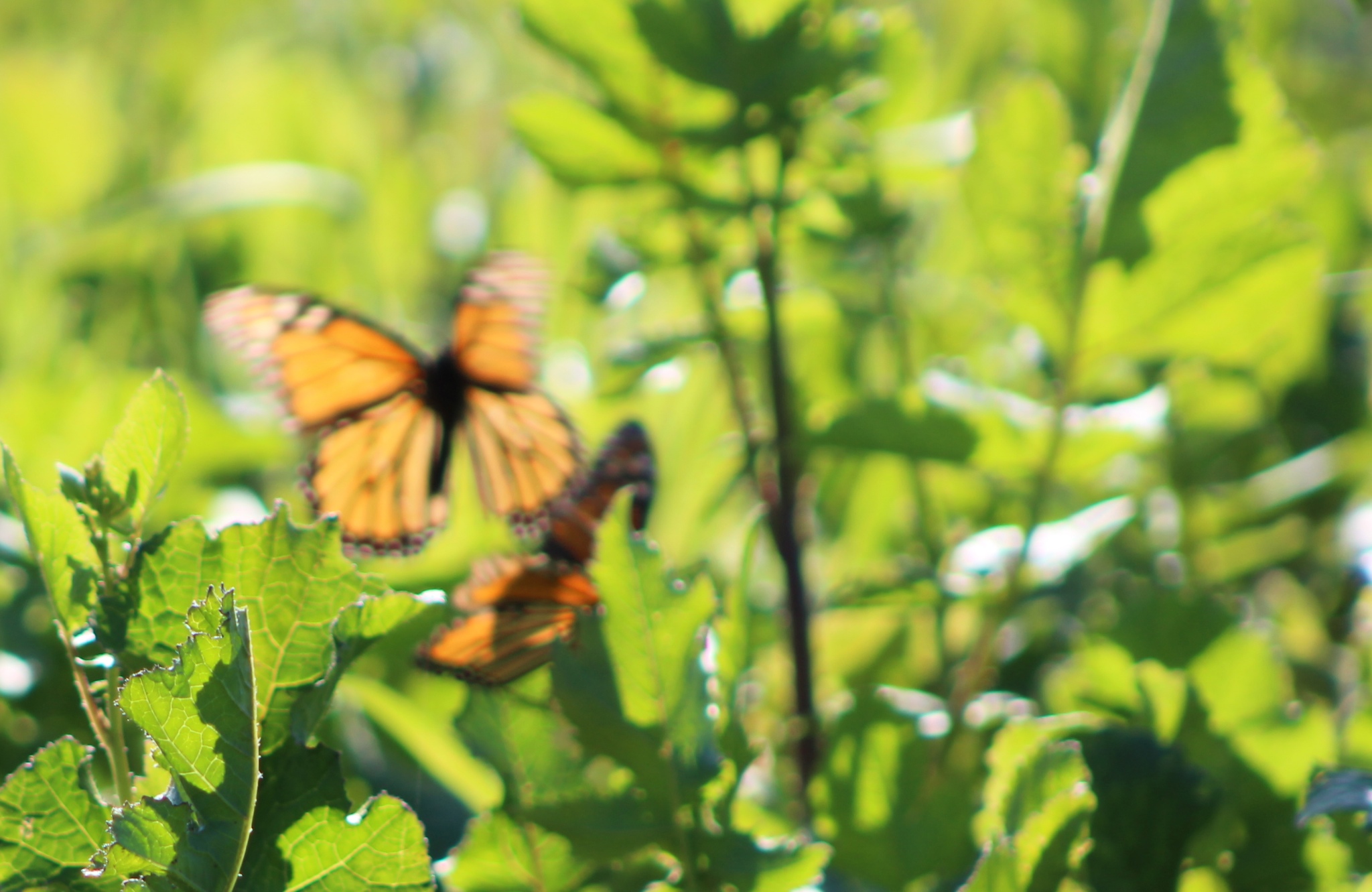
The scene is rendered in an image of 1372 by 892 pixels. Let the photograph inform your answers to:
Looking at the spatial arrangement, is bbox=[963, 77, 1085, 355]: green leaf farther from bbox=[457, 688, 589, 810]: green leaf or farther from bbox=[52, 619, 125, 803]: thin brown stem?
bbox=[52, 619, 125, 803]: thin brown stem

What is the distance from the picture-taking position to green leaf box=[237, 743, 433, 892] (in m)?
0.38

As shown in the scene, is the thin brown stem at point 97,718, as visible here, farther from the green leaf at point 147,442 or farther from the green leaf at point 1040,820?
the green leaf at point 1040,820

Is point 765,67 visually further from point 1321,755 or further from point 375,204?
point 375,204

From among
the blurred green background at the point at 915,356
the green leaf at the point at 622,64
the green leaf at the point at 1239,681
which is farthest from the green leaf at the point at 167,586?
the green leaf at the point at 1239,681

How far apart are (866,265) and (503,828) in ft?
1.72

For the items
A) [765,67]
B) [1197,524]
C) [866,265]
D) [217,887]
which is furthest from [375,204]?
[217,887]

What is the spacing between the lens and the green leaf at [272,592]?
1.27 feet

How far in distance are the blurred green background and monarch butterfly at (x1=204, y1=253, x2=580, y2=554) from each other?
5 cm

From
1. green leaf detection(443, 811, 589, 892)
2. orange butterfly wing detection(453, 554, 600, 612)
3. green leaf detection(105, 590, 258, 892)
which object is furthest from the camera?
orange butterfly wing detection(453, 554, 600, 612)

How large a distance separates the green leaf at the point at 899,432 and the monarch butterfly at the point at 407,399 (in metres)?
0.19

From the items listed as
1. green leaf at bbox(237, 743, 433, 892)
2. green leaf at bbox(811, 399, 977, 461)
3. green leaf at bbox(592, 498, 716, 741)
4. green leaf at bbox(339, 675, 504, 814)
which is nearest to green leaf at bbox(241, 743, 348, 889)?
green leaf at bbox(237, 743, 433, 892)

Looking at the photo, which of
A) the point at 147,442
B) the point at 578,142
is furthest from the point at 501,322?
the point at 147,442

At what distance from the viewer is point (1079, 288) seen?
636mm

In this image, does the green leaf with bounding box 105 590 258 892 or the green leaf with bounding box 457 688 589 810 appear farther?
the green leaf with bounding box 457 688 589 810
